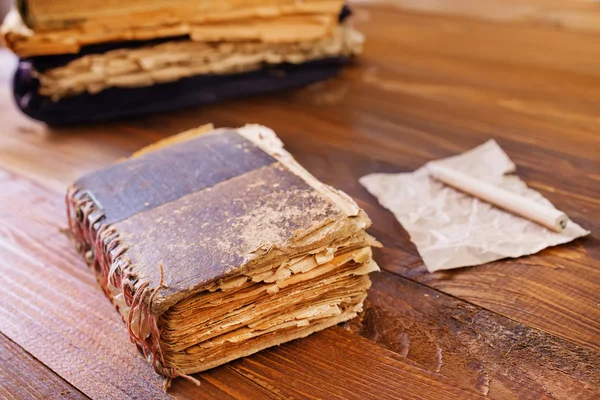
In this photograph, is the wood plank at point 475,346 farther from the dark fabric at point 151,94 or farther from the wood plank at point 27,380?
the dark fabric at point 151,94

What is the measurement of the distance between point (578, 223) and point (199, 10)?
83cm

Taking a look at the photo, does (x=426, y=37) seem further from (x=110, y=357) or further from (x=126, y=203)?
(x=110, y=357)

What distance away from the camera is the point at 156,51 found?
1318 mm

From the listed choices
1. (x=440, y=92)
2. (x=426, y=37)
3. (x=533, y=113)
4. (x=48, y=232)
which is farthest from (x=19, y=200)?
(x=426, y=37)

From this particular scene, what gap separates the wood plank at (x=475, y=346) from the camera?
67cm

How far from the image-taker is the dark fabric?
1273 mm

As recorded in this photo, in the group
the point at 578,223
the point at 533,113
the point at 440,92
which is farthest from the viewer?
the point at 440,92

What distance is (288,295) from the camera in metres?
0.73

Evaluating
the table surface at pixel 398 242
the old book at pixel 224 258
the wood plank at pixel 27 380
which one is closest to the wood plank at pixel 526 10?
the table surface at pixel 398 242

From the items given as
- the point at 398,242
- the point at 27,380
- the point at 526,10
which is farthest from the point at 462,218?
the point at 526,10

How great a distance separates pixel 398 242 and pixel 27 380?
50cm

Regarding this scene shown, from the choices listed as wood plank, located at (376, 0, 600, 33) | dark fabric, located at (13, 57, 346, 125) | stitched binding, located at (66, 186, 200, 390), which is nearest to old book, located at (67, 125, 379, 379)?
stitched binding, located at (66, 186, 200, 390)

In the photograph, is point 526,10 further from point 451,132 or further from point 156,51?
point 156,51

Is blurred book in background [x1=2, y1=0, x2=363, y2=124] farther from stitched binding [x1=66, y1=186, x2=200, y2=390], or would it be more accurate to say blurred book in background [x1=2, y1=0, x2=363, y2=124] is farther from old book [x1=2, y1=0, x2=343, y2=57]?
stitched binding [x1=66, y1=186, x2=200, y2=390]
